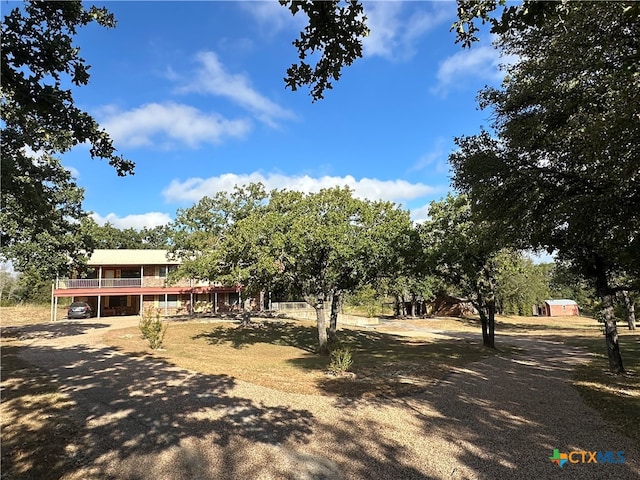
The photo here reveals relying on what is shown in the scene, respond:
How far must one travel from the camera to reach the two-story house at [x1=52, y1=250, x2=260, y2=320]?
33469mm

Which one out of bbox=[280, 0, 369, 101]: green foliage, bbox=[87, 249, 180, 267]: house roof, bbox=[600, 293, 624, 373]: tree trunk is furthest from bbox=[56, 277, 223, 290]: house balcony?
bbox=[280, 0, 369, 101]: green foliage

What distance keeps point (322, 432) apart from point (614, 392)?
7709mm

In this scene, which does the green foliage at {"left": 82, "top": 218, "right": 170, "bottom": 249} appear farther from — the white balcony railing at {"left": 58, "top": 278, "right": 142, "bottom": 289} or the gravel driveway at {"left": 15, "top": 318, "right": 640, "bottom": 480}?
the gravel driveway at {"left": 15, "top": 318, "right": 640, "bottom": 480}

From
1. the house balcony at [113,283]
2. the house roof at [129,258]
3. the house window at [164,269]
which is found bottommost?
the house balcony at [113,283]

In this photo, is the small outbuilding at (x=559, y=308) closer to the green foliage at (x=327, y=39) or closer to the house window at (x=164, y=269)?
the house window at (x=164, y=269)

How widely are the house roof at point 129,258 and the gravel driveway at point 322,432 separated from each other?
87.9 ft

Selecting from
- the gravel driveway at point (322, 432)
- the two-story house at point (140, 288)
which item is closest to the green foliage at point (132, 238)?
the two-story house at point (140, 288)

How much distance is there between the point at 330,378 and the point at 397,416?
3.85 m

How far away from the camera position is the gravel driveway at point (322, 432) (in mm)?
4992

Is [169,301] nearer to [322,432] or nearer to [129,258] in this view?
[129,258]

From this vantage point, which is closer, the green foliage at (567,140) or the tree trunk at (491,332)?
the green foliage at (567,140)

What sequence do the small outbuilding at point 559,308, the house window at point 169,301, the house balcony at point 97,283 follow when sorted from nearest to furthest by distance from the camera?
the house balcony at point 97,283 → the house window at point 169,301 → the small outbuilding at point 559,308

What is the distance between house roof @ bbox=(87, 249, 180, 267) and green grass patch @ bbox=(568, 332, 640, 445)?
32.1 meters

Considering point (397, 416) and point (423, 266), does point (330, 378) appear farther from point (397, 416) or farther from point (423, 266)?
point (423, 266)
